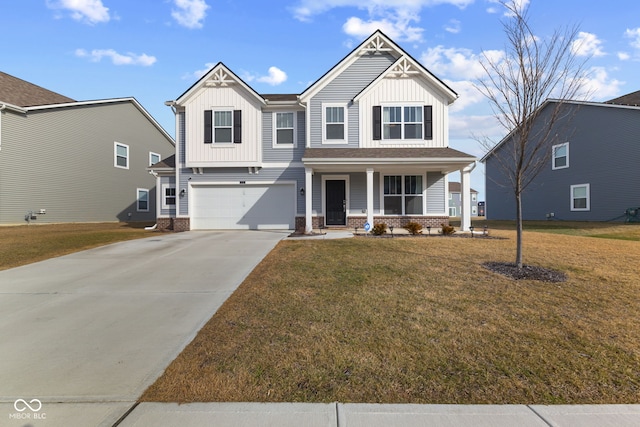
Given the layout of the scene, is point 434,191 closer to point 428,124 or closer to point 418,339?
point 428,124

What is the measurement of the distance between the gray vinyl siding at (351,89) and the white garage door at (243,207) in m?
3.24

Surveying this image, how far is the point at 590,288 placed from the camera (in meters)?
5.94

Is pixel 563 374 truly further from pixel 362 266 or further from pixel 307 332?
pixel 362 266

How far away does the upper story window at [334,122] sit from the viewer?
632 inches

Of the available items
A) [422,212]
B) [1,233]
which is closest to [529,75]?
[422,212]

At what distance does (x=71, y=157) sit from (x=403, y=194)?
1948 cm

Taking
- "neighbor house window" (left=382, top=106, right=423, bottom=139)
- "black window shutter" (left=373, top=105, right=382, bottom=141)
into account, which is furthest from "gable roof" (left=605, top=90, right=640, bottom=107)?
"black window shutter" (left=373, top=105, right=382, bottom=141)

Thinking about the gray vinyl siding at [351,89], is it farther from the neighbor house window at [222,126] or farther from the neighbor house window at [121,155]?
the neighbor house window at [121,155]

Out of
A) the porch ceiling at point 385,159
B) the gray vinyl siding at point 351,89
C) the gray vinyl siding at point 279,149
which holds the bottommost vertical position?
the porch ceiling at point 385,159

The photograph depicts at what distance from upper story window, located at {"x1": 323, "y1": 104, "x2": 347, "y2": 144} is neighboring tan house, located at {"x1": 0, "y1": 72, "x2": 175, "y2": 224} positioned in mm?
15613

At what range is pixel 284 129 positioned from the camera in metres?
16.5

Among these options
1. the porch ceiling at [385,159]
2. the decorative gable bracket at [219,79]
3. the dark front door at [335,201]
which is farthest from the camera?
the dark front door at [335,201]

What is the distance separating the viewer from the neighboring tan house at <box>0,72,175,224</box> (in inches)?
684

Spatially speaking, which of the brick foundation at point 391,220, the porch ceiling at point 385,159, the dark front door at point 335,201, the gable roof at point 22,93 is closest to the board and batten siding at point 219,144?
the porch ceiling at point 385,159
